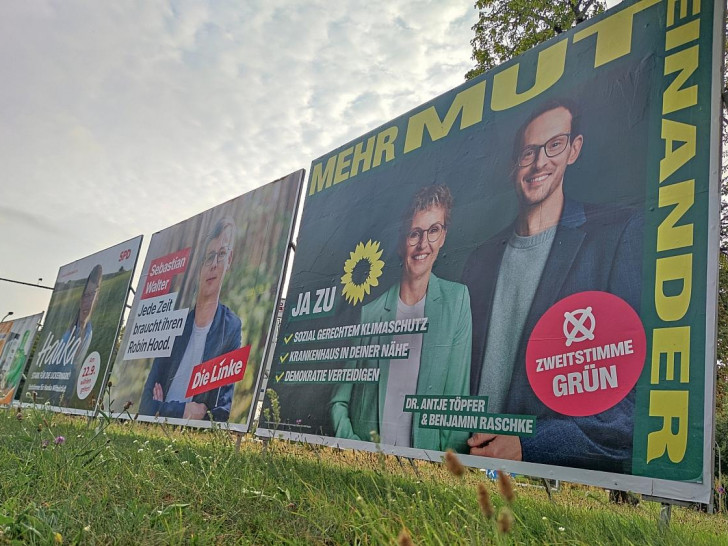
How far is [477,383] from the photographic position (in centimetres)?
390

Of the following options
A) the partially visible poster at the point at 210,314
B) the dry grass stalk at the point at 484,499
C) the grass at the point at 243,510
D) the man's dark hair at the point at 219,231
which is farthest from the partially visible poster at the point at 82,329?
the dry grass stalk at the point at 484,499

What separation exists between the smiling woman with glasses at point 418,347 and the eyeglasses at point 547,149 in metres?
0.69

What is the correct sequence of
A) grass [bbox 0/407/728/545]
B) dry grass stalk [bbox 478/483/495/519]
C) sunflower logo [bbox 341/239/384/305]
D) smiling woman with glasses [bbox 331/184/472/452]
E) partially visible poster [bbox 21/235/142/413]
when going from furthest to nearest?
Result: partially visible poster [bbox 21/235/142/413], sunflower logo [bbox 341/239/384/305], smiling woman with glasses [bbox 331/184/472/452], grass [bbox 0/407/728/545], dry grass stalk [bbox 478/483/495/519]

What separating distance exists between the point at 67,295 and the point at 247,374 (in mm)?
8062

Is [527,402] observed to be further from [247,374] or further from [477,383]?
[247,374]

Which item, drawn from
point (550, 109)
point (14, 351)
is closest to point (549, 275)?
point (550, 109)

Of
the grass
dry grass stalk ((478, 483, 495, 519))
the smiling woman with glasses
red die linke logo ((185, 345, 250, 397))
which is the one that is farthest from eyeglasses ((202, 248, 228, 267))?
dry grass stalk ((478, 483, 495, 519))

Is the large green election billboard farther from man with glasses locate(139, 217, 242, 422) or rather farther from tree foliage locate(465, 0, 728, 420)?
tree foliage locate(465, 0, 728, 420)

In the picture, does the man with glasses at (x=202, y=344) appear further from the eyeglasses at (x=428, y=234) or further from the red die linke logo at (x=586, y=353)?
the red die linke logo at (x=586, y=353)

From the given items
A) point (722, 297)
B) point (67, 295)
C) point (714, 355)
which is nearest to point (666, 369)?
point (714, 355)

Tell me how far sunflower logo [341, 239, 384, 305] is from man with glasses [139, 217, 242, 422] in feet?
5.98

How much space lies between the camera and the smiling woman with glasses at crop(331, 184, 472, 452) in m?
4.14

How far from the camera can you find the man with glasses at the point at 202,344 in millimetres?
6820

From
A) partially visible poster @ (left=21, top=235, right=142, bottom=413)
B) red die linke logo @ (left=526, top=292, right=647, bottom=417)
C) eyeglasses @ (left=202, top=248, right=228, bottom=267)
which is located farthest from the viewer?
partially visible poster @ (left=21, top=235, right=142, bottom=413)
